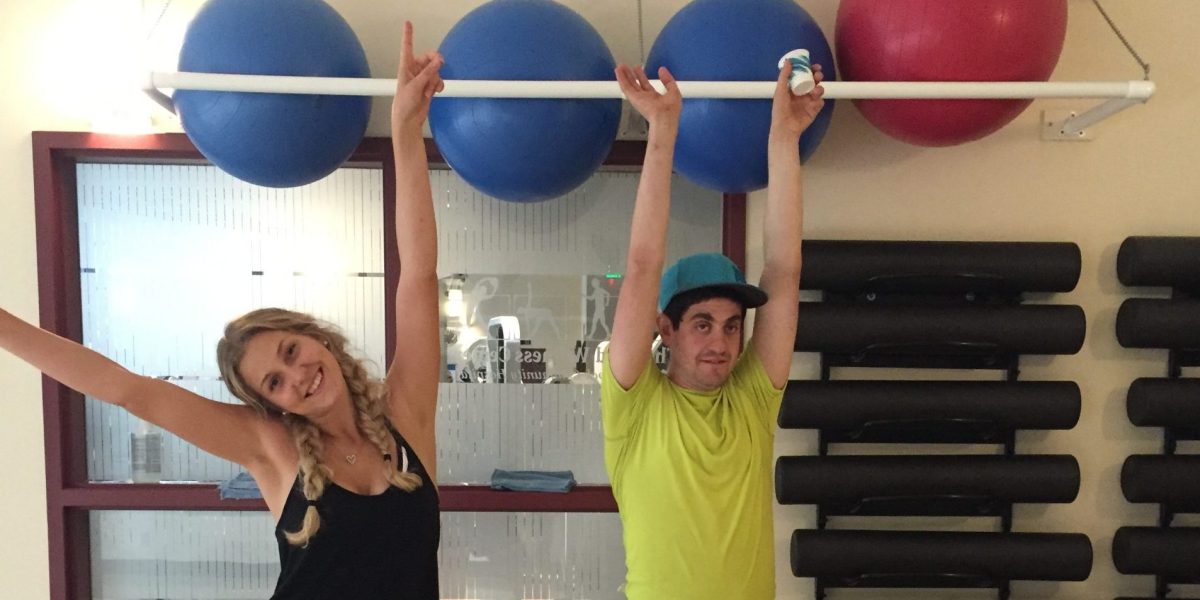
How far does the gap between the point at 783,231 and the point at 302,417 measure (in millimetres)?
1052

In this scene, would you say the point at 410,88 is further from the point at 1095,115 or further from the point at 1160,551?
the point at 1160,551

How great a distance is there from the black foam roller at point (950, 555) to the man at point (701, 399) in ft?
2.22

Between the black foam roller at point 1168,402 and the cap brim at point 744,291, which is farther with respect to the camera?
the black foam roller at point 1168,402

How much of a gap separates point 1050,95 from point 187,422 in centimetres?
195

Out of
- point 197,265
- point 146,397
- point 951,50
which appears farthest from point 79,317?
point 951,50

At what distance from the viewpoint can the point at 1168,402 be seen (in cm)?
211

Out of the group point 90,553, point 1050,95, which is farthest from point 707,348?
point 90,553

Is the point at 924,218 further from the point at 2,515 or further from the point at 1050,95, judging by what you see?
the point at 2,515

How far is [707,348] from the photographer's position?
1.50 m

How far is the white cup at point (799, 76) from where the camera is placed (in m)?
1.50

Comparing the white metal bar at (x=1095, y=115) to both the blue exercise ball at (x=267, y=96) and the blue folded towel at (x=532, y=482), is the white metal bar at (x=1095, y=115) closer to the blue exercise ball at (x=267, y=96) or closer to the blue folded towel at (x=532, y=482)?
the blue folded towel at (x=532, y=482)

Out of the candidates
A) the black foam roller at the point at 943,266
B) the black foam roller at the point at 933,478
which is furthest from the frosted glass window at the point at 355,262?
the black foam roller at the point at 933,478

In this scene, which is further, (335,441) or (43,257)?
(43,257)

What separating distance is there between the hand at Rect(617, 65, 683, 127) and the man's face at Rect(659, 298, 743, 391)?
395mm
